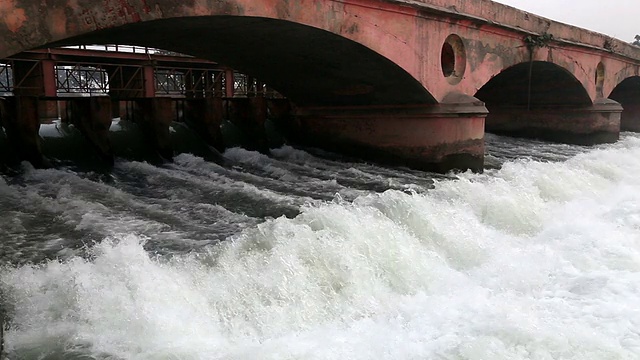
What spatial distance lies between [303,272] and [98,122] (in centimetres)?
614

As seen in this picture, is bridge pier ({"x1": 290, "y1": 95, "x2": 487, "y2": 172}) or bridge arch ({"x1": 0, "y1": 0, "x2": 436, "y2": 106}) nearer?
bridge arch ({"x1": 0, "y1": 0, "x2": 436, "y2": 106})

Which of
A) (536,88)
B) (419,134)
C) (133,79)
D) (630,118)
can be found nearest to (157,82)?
(133,79)

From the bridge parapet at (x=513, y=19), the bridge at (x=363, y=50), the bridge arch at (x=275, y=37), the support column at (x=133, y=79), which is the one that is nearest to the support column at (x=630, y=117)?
the bridge parapet at (x=513, y=19)

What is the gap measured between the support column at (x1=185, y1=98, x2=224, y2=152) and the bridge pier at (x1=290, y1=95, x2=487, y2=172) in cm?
272

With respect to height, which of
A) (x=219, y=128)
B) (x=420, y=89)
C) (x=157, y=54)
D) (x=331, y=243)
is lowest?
(x=331, y=243)

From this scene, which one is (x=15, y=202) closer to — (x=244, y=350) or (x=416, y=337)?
(x=244, y=350)

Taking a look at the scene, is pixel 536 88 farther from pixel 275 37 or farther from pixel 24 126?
pixel 24 126

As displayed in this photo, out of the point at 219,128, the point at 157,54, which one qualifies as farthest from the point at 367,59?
the point at 157,54

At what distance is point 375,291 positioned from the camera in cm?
486

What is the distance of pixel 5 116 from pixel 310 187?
16.5ft

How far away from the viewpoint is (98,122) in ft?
30.5

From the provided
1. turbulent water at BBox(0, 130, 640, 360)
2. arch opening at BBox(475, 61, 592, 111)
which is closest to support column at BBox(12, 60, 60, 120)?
turbulent water at BBox(0, 130, 640, 360)

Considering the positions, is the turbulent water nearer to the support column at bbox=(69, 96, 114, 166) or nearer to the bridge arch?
the support column at bbox=(69, 96, 114, 166)

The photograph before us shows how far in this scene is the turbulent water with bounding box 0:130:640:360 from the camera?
3.96 m
